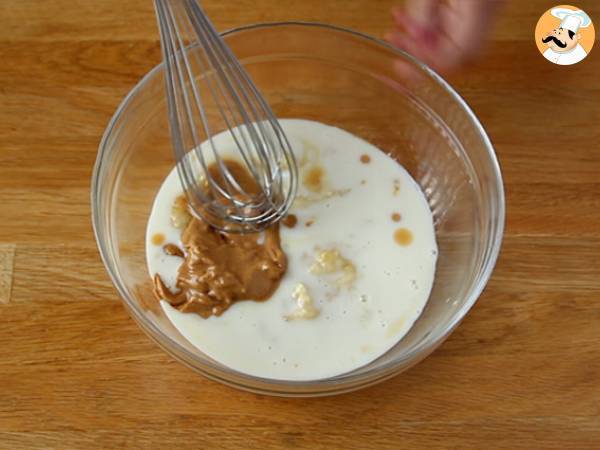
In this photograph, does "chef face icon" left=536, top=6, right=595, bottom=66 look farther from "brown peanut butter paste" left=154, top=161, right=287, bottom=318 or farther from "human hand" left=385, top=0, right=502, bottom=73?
"brown peanut butter paste" left=154, top=161, right=287, bottom=318

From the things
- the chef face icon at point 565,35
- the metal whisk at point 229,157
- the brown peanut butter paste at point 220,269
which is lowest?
the brown peanut butter paste at point 220,269

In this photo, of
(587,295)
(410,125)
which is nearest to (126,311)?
(410,125)

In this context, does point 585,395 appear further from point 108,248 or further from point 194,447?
point 108,248

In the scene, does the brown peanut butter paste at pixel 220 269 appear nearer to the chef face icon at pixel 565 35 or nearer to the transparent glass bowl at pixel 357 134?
the transparent glass bowl at pixel 357 134

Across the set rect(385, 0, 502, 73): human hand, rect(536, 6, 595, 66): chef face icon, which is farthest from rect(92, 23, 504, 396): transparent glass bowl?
rect(536, 6, 595, 66): chef face icon

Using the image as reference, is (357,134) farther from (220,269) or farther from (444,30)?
(220,269)

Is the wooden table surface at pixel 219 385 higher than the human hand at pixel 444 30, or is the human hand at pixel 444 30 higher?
the human hand at pixel 444 30

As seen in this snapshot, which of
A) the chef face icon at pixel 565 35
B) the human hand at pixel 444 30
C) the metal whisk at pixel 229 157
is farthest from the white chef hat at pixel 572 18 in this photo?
the metal whisk at pixel 229 157
